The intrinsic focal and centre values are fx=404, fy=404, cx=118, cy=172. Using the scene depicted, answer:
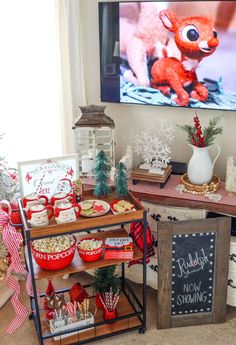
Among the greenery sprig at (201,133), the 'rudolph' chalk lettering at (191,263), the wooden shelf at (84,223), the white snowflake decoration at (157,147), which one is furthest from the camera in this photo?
the white snowflake decoration at (157,147)

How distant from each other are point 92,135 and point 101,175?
1.52 ft

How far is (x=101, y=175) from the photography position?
1968 millimetres

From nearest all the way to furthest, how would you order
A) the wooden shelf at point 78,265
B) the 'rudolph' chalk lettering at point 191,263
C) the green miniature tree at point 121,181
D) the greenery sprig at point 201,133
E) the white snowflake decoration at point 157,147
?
1. the wooden shelf at point 78,265
2. the green miniature tree at point 121,181
3. the 'rudolph' chalk lettering at point 191,263
4. the greenery sprig at point 201,133
5. the white snowflake decoration at point 157,147

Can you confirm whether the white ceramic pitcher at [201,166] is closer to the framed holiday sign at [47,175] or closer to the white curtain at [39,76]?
the framed holiday sign at [47,175]

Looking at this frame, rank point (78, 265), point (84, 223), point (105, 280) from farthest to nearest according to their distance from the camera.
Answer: point (105, 280) → point (78, 265) → point (84, 223)

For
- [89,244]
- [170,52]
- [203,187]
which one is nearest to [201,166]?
[203,187]

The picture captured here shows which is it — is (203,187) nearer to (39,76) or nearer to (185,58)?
(185,58)

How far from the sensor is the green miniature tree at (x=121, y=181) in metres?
1.95

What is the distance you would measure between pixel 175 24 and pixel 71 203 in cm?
112

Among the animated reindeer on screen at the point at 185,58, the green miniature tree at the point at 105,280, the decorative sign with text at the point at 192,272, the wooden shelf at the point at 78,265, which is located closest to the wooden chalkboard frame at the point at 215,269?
the decorative sign with text at the point at 192,272

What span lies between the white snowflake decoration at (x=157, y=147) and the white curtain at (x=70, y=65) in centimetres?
44

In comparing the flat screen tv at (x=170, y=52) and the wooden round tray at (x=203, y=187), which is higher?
the flat screen tv at (x=170, y=52)

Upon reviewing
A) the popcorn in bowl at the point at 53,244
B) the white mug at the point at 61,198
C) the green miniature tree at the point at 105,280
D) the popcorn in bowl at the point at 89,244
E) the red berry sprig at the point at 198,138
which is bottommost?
the green miniature tree at the point at 105,280

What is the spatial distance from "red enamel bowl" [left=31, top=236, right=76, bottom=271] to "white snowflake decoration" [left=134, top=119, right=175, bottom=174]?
2.32 ft
